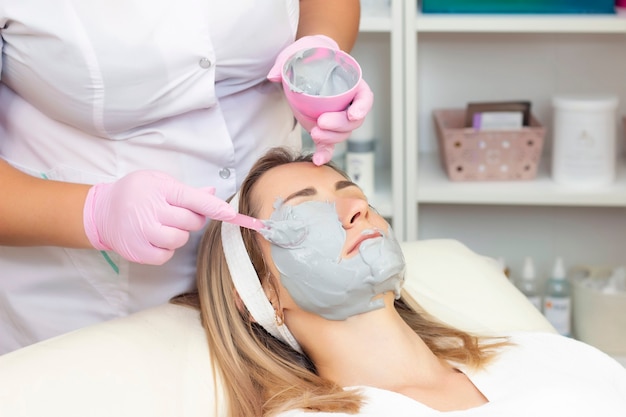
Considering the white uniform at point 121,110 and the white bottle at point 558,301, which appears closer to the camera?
the white uniform at point 121,110

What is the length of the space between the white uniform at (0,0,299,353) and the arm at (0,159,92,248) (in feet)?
0.44

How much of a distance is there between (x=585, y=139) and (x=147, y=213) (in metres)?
1.60

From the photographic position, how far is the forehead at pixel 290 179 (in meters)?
1.41

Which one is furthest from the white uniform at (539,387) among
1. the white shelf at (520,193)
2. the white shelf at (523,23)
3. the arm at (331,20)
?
the white shelf at (523,23)

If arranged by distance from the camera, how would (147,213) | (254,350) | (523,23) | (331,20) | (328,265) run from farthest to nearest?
(523,23) → (331,20) → (254,350) → (328,265) → (147,213)

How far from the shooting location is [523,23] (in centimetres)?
232

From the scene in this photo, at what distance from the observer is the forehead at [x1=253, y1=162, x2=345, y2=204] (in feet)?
4.63

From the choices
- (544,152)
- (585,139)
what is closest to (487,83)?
(544,152)

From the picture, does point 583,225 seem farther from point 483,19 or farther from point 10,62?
point 10,62

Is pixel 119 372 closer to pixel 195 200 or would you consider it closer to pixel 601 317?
pixel 195 200

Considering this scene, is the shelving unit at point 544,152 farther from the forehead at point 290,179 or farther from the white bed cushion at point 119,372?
the white bed cushion at point 119,372

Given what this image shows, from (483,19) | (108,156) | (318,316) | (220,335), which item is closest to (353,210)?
(318,316)

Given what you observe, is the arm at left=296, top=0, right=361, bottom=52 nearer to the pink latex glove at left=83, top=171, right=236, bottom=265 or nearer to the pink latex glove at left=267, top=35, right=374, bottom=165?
the pink latex glove at left=267, top=35, right=374, bottom=165

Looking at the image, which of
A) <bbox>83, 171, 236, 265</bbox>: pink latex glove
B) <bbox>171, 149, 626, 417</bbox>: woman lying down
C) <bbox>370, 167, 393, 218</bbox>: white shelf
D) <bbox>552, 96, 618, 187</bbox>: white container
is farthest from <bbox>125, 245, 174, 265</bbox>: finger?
<bbox>552, 96, 618, 187</bbox>: white container
